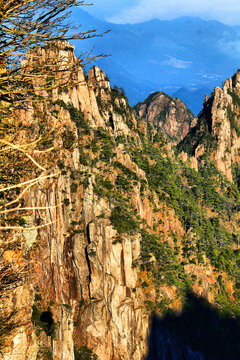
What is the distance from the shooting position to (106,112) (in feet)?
244

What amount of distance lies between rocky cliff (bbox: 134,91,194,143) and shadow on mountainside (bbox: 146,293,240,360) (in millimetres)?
132610

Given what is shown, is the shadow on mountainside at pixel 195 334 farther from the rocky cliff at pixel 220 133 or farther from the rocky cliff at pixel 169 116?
the rocky cliff at pixel 169 116

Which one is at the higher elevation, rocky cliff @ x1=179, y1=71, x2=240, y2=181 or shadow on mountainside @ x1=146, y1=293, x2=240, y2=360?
rocky cliff @ x1=179, y1=71, x2=240, y2=181

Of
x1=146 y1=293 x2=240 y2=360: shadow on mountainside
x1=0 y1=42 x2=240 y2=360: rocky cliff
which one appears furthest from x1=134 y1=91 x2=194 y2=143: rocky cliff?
x1=146 y1=293 x2=240 y2=360: shadow on mountainside

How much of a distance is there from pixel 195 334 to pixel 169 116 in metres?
151

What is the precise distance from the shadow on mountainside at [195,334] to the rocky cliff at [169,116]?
133 metres

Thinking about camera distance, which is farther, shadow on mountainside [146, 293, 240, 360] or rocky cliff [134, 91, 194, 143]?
rocky cliff [134, 91, 194, 143]

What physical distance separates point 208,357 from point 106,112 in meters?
59.3

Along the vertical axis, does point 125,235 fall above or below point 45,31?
above

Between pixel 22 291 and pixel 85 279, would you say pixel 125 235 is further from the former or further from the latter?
pixel 22 291

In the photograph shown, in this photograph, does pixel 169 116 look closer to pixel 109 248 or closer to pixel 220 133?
pixel 220 133

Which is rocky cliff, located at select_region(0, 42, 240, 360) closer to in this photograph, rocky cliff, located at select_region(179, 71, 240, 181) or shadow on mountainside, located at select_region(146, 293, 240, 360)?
shadow on mountainside, located at select_region(146, 293, 240, 360)

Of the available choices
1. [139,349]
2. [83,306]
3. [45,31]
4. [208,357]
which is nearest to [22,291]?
[45,31]

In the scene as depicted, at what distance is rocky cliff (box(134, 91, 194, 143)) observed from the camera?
18112 cm
